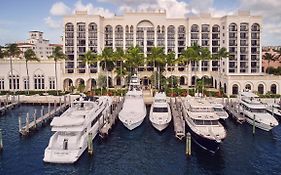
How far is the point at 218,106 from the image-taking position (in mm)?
69062

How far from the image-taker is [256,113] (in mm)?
64938

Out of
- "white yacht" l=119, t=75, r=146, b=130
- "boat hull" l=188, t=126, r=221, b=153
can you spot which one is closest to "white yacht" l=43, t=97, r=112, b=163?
"white yacht" l=119, t=75, r=146, b=130

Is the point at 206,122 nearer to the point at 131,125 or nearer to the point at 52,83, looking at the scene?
the point at 131,125

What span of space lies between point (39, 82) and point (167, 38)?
172 ft

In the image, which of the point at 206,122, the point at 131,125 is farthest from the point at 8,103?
the point at 206,122

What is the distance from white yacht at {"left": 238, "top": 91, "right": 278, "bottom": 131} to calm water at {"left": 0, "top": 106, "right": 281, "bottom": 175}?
1774 millimetres

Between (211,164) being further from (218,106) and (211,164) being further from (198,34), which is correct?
(198,34)

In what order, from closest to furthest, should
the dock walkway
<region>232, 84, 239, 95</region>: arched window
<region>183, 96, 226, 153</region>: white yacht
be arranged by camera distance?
<region>183, 96, 226, 153</region>: white yacht, the dock walkway, <region>232, 84, 239, 95</region>: arched window

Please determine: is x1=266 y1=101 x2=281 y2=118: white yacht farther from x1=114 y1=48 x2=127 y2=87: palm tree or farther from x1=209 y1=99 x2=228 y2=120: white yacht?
x1=114 y1=48 x2=127 y2=87: palm tree

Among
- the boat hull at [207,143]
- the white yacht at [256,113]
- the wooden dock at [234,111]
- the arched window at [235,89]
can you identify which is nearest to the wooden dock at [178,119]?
the boat hull at [207,143]

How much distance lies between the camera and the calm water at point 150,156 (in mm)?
42281

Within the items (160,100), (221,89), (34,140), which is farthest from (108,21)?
(34,140)

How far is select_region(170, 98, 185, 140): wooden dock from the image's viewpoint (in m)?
55.4

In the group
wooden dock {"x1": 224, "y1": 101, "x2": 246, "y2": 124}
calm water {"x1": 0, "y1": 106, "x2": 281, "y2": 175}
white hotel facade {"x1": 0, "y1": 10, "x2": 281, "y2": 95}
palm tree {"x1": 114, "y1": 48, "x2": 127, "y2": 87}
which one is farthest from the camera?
white hotel facade {"x1": 0, "y1": 10, "x2": 281, "y2": 95}
